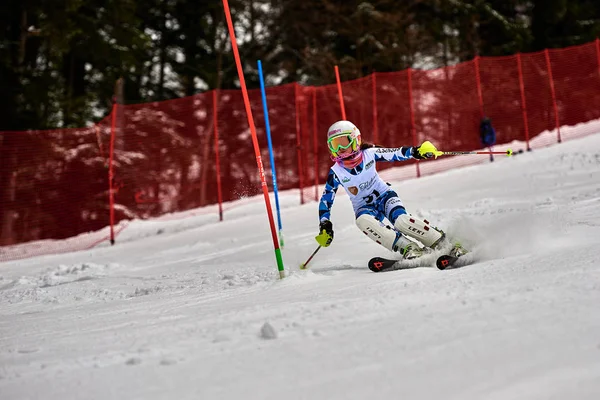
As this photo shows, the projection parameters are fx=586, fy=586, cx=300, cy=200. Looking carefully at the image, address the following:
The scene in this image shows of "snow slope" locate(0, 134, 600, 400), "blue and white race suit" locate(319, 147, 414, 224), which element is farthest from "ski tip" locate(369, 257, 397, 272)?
"blue and white race suit" locate(319, 147, 414, 224)

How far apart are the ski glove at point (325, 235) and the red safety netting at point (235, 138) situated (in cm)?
530

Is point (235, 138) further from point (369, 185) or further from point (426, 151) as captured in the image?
point (426, 151)

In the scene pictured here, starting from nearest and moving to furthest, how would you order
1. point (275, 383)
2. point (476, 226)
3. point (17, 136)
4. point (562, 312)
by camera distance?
point (275, 383), point (562, 312), point (476, 226), point (17, 136)

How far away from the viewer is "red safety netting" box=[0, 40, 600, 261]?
37.6 feet

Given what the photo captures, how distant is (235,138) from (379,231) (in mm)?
7627

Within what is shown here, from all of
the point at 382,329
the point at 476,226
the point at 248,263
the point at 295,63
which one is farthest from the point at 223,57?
the point at 382,329

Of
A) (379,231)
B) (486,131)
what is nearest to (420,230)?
(379,231)

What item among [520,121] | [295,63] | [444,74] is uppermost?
[295,63]

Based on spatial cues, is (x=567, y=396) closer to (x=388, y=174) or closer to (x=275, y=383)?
(x=275, y=383)

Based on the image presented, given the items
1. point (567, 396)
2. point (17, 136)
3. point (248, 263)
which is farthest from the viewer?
point (17, 136)

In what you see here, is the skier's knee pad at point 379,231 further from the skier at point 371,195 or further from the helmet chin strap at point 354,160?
the helmet chin strap at point 354,160

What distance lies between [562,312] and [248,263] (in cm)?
473

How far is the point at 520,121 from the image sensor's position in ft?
47.1

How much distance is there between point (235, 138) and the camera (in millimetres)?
12523
